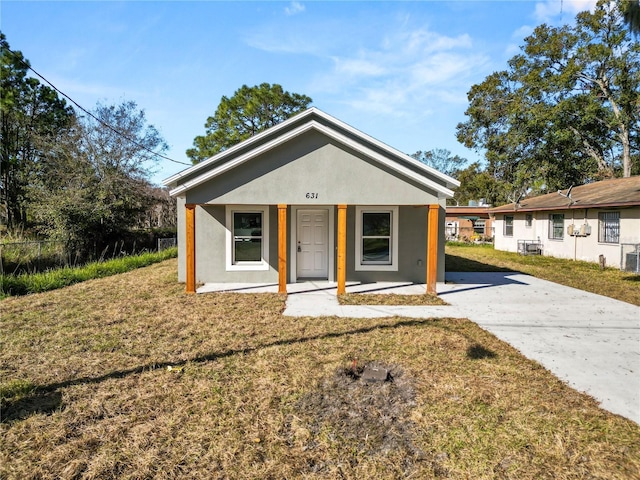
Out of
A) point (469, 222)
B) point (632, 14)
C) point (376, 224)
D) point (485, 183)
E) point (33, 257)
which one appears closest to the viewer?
point (632, 14)

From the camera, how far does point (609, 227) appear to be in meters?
15.5

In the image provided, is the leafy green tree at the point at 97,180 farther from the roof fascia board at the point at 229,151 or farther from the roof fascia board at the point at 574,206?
the roof fascia board at the point at 574,206

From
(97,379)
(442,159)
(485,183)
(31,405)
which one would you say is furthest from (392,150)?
(442,159)

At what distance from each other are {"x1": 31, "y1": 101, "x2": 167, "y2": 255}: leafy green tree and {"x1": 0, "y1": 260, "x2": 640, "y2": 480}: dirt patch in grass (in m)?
12.2

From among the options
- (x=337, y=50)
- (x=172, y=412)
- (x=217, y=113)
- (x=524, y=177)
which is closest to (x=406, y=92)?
(x=337, y=50)

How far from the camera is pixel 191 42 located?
9.58 meters

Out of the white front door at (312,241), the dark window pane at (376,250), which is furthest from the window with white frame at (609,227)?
the white front door at (312,241)

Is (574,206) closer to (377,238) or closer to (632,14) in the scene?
(377,238)

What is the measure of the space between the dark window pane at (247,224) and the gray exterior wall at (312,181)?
1.55 m

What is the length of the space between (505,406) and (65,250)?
1660 centimetres

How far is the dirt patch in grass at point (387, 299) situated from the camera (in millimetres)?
8180

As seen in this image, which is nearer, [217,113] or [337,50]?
[337,50]

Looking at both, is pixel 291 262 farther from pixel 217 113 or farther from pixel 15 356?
pixel 217 113

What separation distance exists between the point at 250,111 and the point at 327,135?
27132 millimetres
